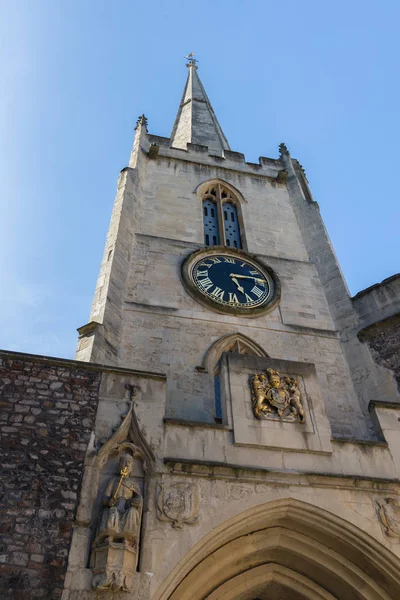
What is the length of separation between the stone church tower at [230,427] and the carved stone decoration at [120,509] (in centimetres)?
2

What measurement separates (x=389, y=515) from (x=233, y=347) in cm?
456

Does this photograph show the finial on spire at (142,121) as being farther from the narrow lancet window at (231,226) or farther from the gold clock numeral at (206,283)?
the gold clock numeral at (206,283)

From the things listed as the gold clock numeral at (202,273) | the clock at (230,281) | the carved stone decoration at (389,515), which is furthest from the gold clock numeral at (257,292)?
the carved stone decoration at (389,515)

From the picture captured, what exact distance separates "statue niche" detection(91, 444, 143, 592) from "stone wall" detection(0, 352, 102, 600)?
373 mm

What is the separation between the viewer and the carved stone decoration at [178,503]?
6453mm

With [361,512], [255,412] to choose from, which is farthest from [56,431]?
[361,512]

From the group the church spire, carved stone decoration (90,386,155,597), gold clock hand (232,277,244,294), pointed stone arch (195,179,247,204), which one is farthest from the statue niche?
the church spire

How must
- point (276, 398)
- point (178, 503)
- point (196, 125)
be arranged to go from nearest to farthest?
point (178, 503)
point (276, 398)
point (196, 125)

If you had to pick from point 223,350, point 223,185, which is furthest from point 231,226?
point 223,350

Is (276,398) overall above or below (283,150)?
below

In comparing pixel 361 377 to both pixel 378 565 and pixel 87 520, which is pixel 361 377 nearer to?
pixel 378 565

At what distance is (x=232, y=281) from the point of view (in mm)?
12398

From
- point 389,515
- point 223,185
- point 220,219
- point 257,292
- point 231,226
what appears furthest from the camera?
point 223,185

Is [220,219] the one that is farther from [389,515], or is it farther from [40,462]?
[40,462]
